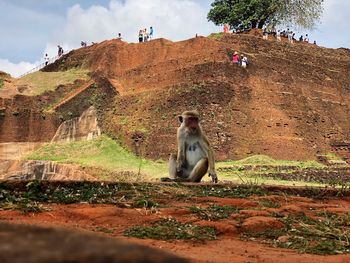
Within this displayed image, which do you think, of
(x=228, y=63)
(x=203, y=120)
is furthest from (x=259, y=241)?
(x=228, y=63)

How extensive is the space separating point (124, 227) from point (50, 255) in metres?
4.71

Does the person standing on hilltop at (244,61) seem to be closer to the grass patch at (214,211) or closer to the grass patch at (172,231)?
the grass patch at (214,211)

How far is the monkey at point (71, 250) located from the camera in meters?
0.93

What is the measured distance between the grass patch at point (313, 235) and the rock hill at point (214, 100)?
22503mm

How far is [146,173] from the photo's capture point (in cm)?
2330

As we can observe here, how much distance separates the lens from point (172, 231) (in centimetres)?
536

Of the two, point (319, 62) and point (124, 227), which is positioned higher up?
point (319, 62)

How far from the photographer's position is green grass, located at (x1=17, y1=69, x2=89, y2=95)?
35.2 m

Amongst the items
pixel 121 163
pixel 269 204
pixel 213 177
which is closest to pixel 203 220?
pixel 269 204

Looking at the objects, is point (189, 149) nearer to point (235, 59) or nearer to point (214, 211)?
point (214, 211)

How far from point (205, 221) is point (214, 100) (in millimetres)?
25187

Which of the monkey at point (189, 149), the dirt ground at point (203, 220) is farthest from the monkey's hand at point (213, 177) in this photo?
the dirt ground at point (203, 220)

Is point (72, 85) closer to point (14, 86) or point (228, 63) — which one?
point (14, 86)

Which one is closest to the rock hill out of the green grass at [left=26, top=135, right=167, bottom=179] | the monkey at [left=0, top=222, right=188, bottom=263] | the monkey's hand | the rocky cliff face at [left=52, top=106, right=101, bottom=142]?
the rocky cliff face at [left=52, top=106, right=101, bottom=142]
